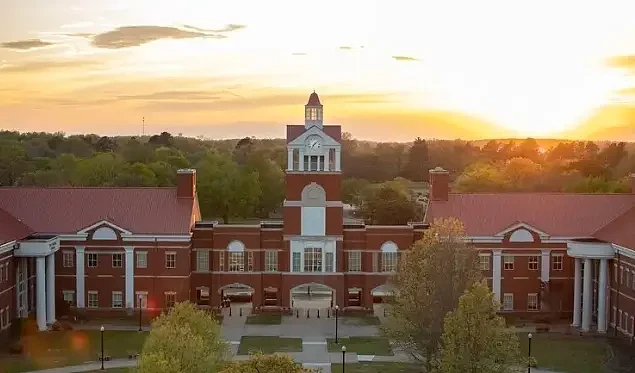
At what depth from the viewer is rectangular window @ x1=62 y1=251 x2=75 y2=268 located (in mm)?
60250

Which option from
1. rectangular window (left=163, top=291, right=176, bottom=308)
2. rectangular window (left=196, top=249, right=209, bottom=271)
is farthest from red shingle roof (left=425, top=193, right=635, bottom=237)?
rectangular window (left=163, top=291, right=176, bottom=308)

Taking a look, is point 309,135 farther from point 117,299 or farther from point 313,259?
point 117,299

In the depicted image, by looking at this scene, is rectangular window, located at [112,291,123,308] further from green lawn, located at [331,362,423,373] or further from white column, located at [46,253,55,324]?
green lawn, located at [331,362,423,373]

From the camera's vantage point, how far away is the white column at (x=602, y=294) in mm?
55938

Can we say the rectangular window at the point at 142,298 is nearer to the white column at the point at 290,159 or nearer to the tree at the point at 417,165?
the white column at the point at 290,159

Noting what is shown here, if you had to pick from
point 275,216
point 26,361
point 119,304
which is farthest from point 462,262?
point 275,216

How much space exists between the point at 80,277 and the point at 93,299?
173 cm

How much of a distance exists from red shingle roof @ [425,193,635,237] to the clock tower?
7280 mm

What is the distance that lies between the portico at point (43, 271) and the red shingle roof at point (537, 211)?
2572cm

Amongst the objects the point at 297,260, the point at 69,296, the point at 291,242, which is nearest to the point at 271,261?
the point at 297,260

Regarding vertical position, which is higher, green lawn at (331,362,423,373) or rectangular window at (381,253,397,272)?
rectangular window at (381,253,397,272)

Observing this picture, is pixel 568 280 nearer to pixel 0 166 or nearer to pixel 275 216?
pixel 275 216

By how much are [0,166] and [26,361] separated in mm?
73472

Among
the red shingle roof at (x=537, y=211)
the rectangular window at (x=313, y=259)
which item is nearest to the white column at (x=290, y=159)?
the rectangular window at (x=313, y=259)
